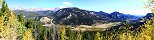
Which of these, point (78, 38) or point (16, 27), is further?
point (78, 38)

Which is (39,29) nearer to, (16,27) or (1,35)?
(16,27)

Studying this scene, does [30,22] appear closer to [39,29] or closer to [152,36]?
[39,29]

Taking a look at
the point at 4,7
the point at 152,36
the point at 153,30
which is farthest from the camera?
the point at 4,7

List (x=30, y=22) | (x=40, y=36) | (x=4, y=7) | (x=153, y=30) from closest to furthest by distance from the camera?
(x=153, y=30)
(x=4, y=7)
(x=30, y=22)
(x=40, y=36)

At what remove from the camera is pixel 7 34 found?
103 metres

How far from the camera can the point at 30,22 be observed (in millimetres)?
134375

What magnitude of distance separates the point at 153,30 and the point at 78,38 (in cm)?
13370

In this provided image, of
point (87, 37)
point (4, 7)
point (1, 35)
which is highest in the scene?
point (4, 7)

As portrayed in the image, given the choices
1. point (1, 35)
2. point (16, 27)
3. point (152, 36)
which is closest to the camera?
point (152, 36)

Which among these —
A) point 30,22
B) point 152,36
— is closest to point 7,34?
point 30,22

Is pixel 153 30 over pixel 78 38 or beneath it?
over

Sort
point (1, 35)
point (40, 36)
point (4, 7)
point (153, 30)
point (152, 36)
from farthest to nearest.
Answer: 1. point (40, 36)
2. point (4, 7)
3. point (1, 35)
4. point (152, 36)
5. point (153, 30)

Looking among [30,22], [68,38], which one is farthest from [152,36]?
[68,38]

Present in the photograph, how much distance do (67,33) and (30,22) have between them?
25.9m
